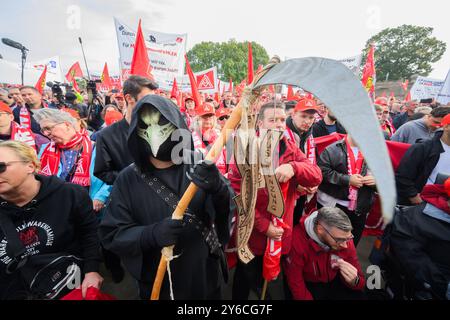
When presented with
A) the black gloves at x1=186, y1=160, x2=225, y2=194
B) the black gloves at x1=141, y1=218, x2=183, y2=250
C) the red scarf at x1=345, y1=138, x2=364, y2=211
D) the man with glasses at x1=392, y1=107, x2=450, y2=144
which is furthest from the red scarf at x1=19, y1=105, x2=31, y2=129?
the man with glasses at x1=392, y1=107, x2=450, y2=144

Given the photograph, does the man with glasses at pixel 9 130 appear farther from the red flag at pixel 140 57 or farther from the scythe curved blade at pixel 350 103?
the scythe curved blade at pixel 350 103

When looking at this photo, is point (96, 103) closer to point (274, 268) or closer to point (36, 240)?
point (36, 240)

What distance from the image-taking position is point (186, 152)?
1.44 meters

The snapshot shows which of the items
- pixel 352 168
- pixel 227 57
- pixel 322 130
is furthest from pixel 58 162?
pixel 227 57

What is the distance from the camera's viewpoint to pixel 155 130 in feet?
4.42

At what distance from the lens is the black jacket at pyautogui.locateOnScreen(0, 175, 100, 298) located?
163 centimetres

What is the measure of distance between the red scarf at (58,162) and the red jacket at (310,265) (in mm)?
2318

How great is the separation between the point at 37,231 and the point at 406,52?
5577cm

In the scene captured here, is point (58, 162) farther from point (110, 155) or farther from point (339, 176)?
point (339, 176)

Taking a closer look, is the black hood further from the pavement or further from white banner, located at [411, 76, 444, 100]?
white banner, located at [411, 76, 444, 100]

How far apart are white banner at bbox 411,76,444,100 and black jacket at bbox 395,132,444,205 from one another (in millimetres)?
10670

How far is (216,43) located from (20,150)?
176 feet
